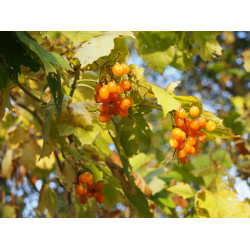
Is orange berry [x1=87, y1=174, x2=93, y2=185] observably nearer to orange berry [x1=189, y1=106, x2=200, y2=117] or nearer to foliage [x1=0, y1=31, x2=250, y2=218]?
foliage [x1=0, y1=31, x2=250, y2=218]

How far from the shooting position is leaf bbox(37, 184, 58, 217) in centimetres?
212

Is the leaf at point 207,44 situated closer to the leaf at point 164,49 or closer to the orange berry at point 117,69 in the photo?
the leaf at point 164,49

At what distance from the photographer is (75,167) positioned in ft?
5.37

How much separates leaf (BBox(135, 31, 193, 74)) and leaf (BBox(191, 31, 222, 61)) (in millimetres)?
66

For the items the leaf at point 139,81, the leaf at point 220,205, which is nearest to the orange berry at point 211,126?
the leaf at point 139,81

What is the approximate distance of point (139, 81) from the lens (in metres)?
1.37

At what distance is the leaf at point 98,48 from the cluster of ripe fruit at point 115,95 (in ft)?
0.29

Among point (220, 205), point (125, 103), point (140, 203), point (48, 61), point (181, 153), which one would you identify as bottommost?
point (220, 205)

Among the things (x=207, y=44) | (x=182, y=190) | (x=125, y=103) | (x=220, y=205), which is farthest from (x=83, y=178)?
(x=207, y=44)

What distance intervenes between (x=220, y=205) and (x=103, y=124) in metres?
0.91

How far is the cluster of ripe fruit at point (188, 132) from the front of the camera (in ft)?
4.47

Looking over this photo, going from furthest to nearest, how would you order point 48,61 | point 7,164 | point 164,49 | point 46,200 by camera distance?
point 7,164 < point 164,49 < point 46,200 < point 48,61

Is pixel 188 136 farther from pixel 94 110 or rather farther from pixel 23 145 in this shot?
pixel 23 145

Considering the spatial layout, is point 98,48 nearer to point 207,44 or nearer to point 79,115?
point 79,115
